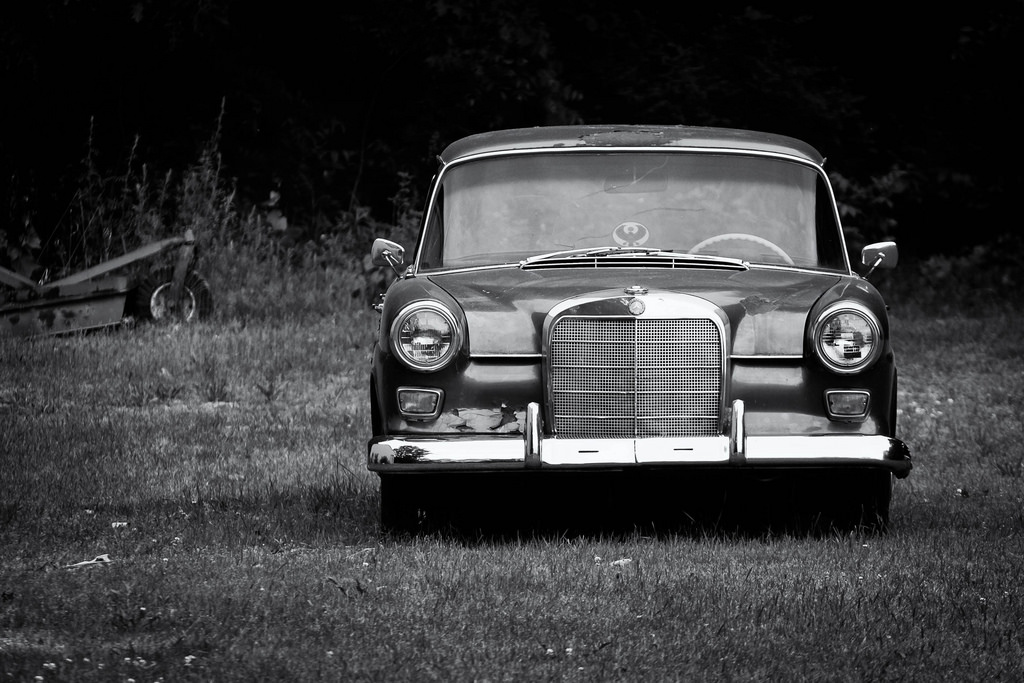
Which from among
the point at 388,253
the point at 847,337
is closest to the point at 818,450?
the point at 847,337

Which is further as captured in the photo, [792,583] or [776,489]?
[776,489]

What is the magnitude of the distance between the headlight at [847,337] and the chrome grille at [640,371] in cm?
36

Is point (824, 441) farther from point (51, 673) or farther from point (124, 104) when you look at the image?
point (124, 104)

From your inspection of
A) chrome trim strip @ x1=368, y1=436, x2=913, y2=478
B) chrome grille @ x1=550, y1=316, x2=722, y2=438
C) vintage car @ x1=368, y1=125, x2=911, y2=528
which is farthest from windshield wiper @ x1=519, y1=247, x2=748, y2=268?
chrome trim strip @ x1=368, y1=436, x2=913, y2=478

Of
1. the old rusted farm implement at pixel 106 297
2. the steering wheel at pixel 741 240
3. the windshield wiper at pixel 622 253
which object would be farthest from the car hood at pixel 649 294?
the old rusted farm implement at pixel 106 297

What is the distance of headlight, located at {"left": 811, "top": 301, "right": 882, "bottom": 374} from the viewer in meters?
5.24

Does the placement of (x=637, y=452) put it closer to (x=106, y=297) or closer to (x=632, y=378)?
(x=632, y=378)

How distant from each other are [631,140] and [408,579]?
7.52 feet

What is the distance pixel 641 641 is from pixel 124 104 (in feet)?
41.4

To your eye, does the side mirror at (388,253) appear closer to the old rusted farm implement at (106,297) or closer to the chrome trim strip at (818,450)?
the chrome trim strip at (818,450)

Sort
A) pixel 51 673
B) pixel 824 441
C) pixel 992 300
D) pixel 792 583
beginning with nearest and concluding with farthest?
pixel 51 673, pixel 792 583, pixel 824 441, pixel 992 300

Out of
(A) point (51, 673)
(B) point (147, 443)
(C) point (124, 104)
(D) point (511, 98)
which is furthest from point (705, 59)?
(A) point (51, 673)

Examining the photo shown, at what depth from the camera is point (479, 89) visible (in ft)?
51.2

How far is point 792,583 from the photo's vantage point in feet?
15.6
